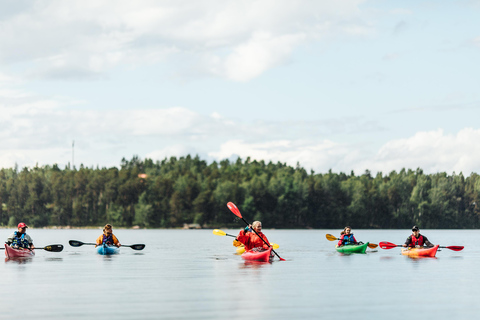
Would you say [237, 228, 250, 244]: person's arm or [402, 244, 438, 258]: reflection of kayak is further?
[402, 244, 438, 258]: reflection of kayak

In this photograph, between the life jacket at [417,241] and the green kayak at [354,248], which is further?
the green kayak at [354,248]

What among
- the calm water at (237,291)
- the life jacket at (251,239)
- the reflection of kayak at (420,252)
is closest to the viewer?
the calm water at (237,291)

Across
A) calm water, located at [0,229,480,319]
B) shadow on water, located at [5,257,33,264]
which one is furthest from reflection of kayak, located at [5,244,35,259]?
calm water, located at [0,229,480,319]

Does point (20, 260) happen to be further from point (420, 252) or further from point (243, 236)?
point (420, 252)

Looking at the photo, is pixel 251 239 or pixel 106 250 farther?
pixel 106 250

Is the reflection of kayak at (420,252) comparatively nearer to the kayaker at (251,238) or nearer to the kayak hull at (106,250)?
the kayaker at (251,238)

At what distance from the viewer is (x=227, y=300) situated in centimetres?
1908

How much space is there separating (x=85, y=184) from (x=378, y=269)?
172m

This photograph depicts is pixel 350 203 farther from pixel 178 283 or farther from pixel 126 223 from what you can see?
pixel 178 283

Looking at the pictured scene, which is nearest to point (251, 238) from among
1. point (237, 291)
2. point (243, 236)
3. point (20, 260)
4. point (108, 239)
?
point (243, 236)

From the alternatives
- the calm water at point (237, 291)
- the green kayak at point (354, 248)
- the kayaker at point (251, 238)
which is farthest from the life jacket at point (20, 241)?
the green kayak at point (354, 248)

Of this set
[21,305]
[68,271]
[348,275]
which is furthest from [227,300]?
[68,271]

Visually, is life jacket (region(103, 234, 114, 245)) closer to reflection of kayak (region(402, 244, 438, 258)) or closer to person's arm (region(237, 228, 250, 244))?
person's arm (region(237, 228, 250, 244))

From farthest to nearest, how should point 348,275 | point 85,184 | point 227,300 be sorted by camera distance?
point 85,184 < point 348,275 < point 227,300
